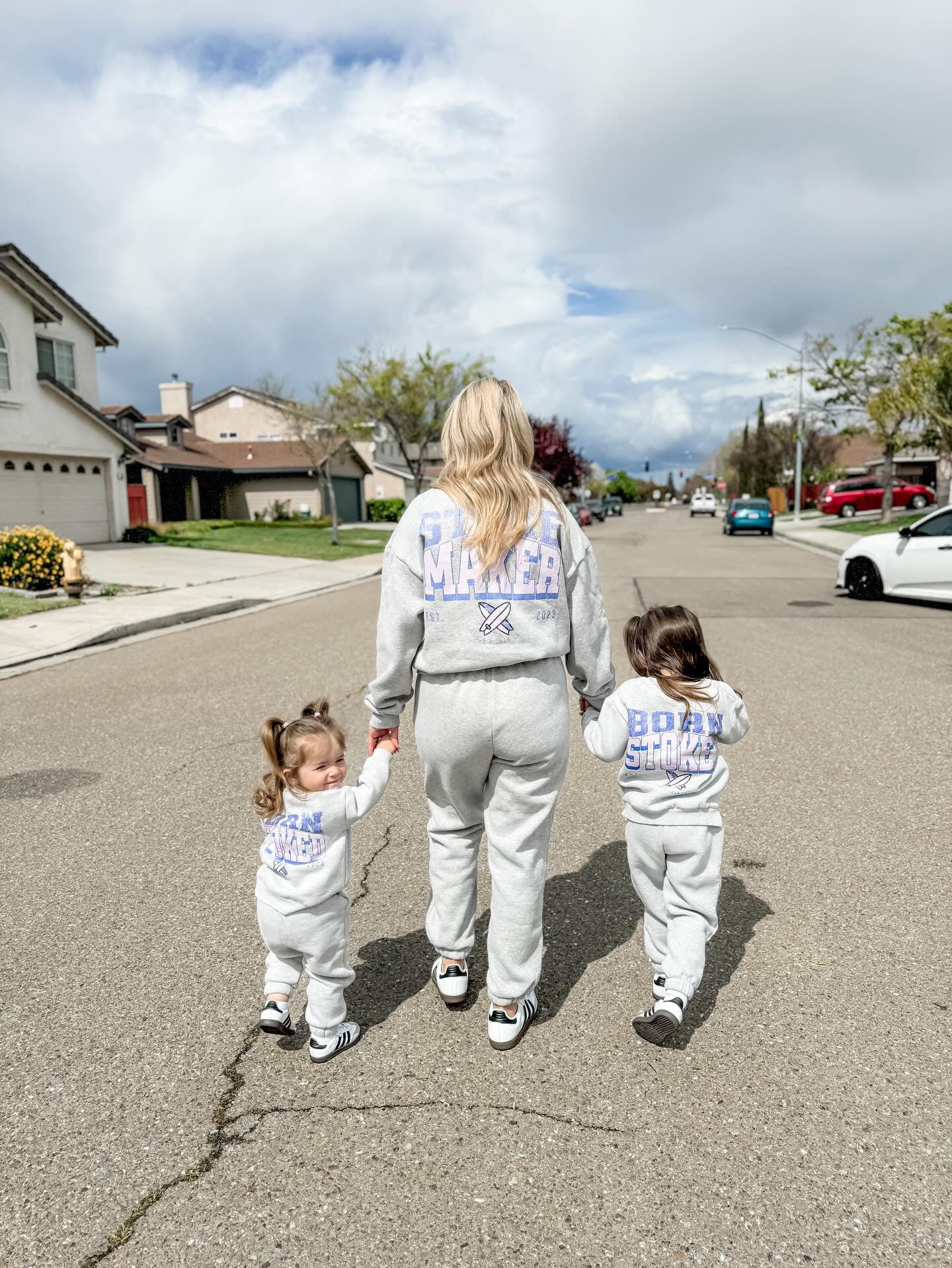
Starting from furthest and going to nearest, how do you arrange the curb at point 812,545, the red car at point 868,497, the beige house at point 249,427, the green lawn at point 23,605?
the beige house at point 249,427, the red car at point 868,497, the curb at point 812,545, the green lawn at point 23,605

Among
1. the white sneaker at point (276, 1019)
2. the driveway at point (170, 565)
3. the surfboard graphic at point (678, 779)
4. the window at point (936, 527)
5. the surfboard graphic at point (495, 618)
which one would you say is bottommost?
the driveway at point (170, 565)

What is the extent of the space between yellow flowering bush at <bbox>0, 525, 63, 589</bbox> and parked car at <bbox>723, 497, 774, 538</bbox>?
26.9m

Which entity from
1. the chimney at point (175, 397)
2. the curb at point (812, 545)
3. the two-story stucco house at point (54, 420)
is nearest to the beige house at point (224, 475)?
the chimney at point (175, 397)

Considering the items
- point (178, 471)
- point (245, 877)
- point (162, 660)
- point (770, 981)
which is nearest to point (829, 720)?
point (770, 981)

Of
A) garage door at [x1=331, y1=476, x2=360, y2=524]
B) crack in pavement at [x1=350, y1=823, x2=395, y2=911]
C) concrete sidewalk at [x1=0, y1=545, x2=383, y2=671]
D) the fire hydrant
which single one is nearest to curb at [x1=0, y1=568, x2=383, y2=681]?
concrete sidewalk at [x1=0, y1=545, x2=383, y2=671]

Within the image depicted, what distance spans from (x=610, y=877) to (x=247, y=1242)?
226 centimetres

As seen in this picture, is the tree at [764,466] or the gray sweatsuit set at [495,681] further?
the tree at [764,466]

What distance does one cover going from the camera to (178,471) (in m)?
40.1

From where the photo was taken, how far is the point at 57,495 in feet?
80.6

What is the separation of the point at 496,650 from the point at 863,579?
1293cm

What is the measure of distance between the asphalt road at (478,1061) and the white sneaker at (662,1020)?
7 cm

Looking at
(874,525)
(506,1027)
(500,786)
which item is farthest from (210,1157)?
(874,525)

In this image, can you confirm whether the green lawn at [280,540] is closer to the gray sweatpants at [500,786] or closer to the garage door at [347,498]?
the garage door at [347,498]

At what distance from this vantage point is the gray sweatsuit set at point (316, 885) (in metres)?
2.72
